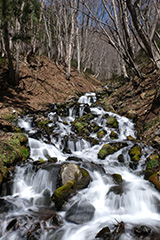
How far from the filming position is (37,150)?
650cm

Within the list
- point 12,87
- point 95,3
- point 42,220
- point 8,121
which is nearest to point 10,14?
point 12,87

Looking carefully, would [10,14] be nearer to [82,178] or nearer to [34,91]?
[34,91]

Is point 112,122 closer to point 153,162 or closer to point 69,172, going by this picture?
point 153,162

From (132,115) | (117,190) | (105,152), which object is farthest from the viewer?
(132,115)

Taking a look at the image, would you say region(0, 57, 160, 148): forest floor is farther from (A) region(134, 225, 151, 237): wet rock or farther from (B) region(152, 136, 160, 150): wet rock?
(A) region(134, 225, 151, 237): wet rock

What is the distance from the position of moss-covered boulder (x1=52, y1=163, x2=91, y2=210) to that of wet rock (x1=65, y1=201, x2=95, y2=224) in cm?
26

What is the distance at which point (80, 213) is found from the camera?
12.8 ft

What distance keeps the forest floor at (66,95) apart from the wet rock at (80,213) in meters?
3.66

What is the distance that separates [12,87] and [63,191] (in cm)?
963

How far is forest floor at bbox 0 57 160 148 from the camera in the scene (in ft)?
24.7

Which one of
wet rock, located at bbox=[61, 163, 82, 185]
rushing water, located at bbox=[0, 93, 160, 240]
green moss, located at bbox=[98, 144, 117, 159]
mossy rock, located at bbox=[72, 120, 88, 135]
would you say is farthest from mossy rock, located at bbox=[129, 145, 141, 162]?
mossy rock, located at bbox=[72, 120, 88, 135]

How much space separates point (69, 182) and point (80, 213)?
802 mm

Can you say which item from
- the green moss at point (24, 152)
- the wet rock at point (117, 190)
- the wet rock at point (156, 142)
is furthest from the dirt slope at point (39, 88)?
the wet rock at point (156, 142)

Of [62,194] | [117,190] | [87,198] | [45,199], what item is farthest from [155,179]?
[45,199]
